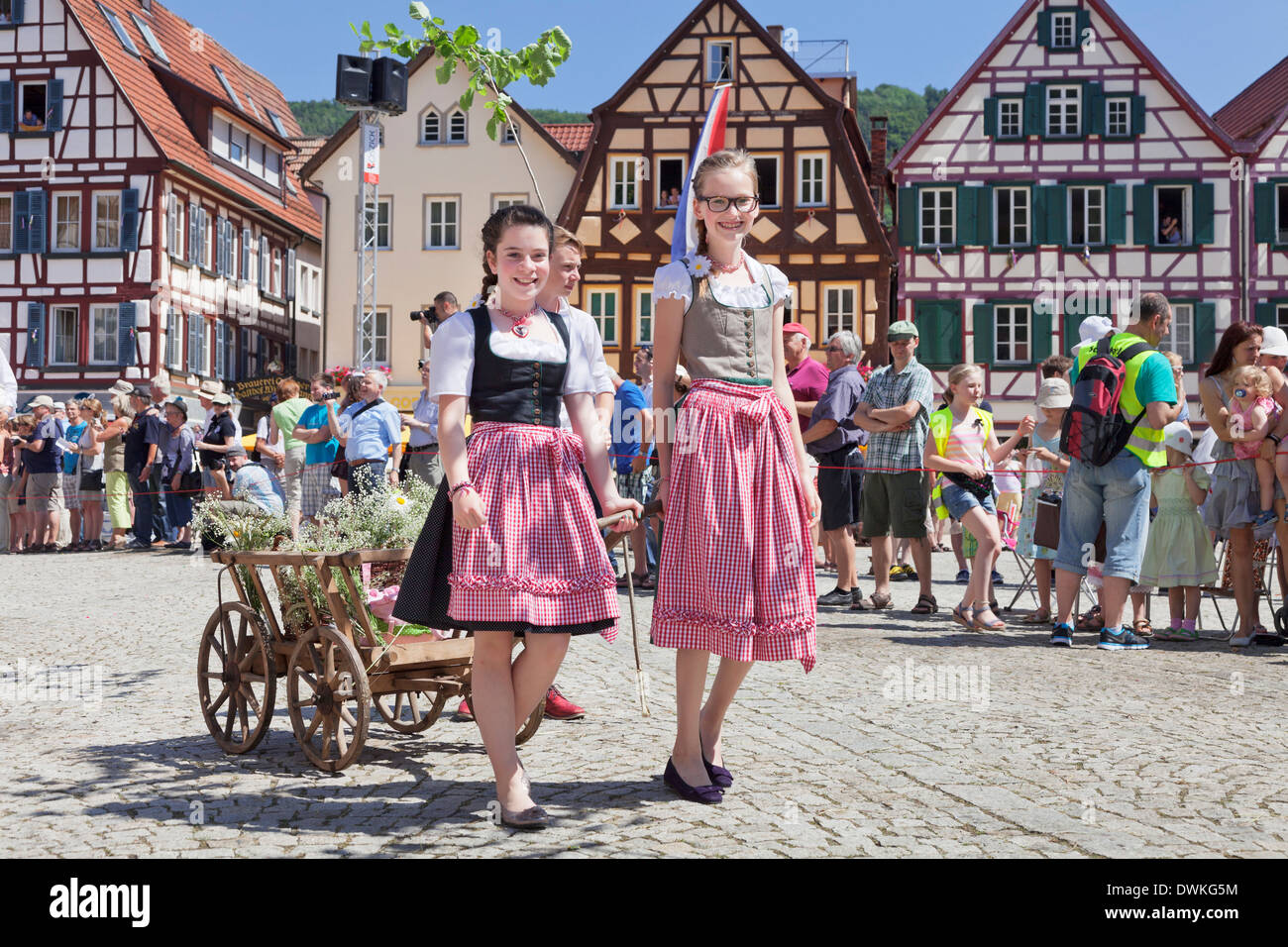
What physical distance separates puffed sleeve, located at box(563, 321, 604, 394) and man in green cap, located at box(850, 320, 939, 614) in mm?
6180

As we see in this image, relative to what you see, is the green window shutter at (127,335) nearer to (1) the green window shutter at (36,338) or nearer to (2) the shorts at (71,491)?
(1) the green window shutter at (36,338)

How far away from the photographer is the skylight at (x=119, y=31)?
41.1 meters

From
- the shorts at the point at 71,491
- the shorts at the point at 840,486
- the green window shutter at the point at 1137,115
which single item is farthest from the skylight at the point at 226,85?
the shorts at the point at 840,486

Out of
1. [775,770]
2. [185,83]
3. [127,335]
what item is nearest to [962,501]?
[775,770]

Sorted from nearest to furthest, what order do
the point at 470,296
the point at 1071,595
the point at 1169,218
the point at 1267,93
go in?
1. the point at 1071,595
2. the point at 1169,218
3. the point at 1267,93
4. the point at 470,296

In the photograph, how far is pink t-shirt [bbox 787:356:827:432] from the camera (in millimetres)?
12492

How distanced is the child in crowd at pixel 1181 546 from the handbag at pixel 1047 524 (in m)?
0.63

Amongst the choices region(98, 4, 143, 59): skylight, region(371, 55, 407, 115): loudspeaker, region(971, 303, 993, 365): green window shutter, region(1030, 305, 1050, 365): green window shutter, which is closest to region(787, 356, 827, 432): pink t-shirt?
region(371, 55, 407, 115): loudspeaker

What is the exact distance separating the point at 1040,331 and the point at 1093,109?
5.51 m

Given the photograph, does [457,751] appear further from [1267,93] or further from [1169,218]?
[1267,93]

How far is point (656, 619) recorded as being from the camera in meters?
5.16

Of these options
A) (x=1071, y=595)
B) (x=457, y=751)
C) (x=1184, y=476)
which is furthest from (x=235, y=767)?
(x=1184, y=476)

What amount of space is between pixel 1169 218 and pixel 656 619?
35.4m

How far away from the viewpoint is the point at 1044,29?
123 feet
